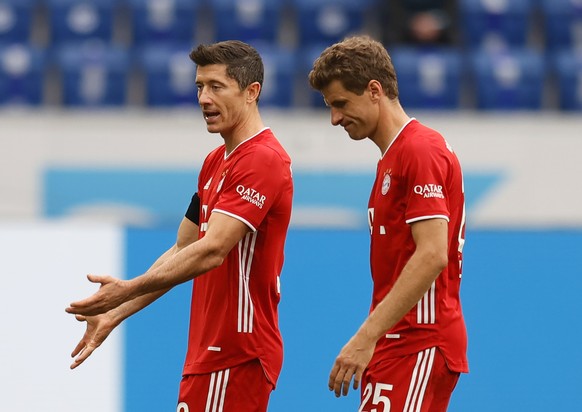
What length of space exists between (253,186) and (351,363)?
2.31ft

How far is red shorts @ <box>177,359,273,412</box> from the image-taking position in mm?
3803

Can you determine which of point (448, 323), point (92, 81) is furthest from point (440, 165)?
point (92, 81)

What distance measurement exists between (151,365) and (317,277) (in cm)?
93

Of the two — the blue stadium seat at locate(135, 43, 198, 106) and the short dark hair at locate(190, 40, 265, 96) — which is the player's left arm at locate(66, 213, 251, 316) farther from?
the blue stadium seat at locate(135, 43, 198, 106)

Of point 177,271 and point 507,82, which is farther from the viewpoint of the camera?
point 507,82

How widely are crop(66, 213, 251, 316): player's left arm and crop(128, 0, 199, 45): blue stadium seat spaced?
23.8 feet

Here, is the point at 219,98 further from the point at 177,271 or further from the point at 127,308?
the point at 127,308

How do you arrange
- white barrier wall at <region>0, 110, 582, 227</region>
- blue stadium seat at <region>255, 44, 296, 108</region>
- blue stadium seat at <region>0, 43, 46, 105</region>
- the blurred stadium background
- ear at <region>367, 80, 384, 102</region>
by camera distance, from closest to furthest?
ear at <region>367, 80, 384, 102</region>
the blurred stadium background
white barrier wall at <region>0, 110, 582, 227</region>
blue stadium seat at <region>0, 43, 46, 105</region>
blue stadium seat at <region>255, 44, 296, 108</region>

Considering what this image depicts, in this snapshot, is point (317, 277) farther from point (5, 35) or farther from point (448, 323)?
point (5, 35)

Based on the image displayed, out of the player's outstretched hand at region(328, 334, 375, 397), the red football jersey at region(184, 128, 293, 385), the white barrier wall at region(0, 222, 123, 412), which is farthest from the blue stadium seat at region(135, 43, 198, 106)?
the player's outstretched hand at region(328, 334, 375, 397)

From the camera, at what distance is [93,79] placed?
10.1 m

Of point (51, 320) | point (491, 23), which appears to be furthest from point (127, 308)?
point (491, 23)

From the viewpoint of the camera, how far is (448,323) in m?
3.65

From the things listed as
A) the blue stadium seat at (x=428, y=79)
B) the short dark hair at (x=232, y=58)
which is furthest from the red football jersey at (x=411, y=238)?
the blue stadium seat at (x=428, y=79)
